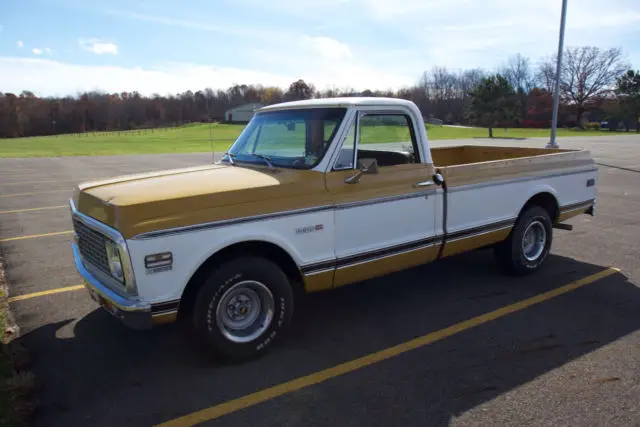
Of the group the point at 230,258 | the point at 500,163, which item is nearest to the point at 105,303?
the point at 230,258

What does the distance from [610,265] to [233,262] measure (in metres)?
5.19

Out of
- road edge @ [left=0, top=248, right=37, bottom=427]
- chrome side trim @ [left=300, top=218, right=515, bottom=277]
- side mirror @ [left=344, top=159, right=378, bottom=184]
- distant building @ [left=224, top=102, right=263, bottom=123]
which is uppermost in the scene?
distant building @ [left=224, top=102, right=263, bottom=123]

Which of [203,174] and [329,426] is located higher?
[203,174]

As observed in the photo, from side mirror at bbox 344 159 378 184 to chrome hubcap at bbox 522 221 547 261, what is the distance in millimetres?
2813

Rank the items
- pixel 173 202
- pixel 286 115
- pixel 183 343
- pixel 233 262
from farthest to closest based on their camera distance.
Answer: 1. pixel 286 115
2. pixel 183 343
3. pixel 233 262
4. pixel 173 202

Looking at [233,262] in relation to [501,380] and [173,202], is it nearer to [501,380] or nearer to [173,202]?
[173,202]

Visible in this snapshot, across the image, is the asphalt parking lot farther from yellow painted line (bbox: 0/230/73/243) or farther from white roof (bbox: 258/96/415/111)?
white roof (bbox: 258/96/415/111)

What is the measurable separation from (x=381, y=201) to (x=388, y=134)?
0.79 meters

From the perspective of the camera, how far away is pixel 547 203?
20.8ft

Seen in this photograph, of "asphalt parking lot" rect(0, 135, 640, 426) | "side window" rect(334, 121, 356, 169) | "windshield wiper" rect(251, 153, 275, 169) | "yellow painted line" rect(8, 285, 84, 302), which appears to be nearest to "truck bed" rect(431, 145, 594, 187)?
"side window" rect(334, 121, 356, 169)

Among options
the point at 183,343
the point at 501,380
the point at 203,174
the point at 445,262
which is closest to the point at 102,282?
the point at 183,343

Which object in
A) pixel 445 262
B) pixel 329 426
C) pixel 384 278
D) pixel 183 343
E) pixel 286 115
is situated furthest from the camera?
pixel 445 262

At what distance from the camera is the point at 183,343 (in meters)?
4.39

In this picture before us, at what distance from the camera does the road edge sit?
10.5 feet
